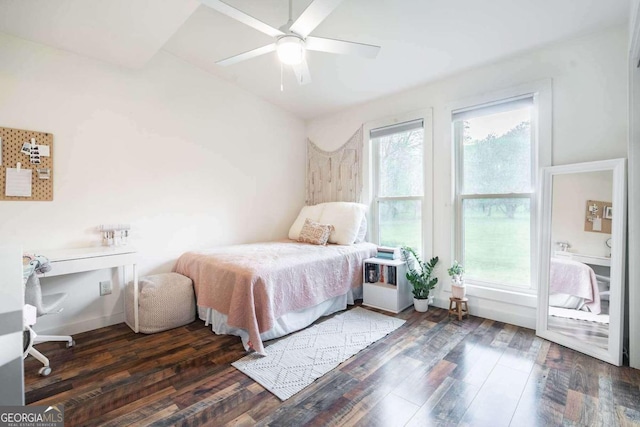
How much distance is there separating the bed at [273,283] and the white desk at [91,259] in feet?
1.75

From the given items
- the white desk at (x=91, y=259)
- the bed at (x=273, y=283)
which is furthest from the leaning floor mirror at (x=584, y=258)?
the white desk at (x=91, y=259)

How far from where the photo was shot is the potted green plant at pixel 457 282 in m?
2.86

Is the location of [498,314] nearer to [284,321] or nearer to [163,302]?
[284,321]

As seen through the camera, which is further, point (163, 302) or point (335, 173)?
point (335, 173)

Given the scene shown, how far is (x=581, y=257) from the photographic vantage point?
2.30 m

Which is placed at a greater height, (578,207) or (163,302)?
(578,207)

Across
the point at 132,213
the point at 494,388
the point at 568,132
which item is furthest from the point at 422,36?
the point at 132,213

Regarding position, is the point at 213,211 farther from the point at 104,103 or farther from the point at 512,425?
the point at 512,425

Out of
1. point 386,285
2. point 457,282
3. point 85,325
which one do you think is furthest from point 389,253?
point 85,325

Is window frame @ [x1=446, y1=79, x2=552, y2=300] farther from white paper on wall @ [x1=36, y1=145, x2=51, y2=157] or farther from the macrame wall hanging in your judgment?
white paper on wall @ [x1=36, y1=145, x2=51, y2=157]

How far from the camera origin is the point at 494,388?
5.84ft

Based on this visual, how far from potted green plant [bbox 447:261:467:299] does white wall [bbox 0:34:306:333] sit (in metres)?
2.35

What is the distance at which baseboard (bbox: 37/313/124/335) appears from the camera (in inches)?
99.5

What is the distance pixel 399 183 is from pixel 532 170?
1329 mm
